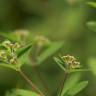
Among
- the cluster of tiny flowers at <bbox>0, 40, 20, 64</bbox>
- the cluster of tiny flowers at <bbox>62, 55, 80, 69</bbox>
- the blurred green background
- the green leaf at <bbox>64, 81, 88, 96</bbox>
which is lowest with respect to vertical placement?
the blurred green background

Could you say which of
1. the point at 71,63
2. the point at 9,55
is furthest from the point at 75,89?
the point at 9,55

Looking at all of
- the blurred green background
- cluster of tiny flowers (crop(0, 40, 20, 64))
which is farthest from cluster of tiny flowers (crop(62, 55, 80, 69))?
the blurred green background

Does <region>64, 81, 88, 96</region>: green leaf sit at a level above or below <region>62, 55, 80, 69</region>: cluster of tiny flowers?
below

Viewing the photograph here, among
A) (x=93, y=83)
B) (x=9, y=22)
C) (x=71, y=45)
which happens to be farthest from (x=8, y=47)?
(x=9, y=22)

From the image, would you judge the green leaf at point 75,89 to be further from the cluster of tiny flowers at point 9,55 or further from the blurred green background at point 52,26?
the blurred green background at point 52,26

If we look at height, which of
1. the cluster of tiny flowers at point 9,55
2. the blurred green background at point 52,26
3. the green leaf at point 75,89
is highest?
the cluster of tiny flowers at point 9,55

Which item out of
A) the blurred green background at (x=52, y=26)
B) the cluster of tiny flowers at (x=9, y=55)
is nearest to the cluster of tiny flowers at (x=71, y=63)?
the cluster of tiny flowers at (x=9, y=55)

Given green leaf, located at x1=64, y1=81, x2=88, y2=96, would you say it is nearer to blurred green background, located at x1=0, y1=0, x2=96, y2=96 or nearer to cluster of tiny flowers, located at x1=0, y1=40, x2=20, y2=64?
cluster of tiny flowers, located at x1=0, y1=40, x2=20, y2=64

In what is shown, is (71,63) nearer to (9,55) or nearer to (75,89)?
(75,89)

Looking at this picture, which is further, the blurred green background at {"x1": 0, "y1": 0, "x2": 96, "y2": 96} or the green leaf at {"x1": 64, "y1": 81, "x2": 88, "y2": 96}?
the blurred green background at {"x1": 0, "y1": 0, "x2": 96, "y2": 96}
